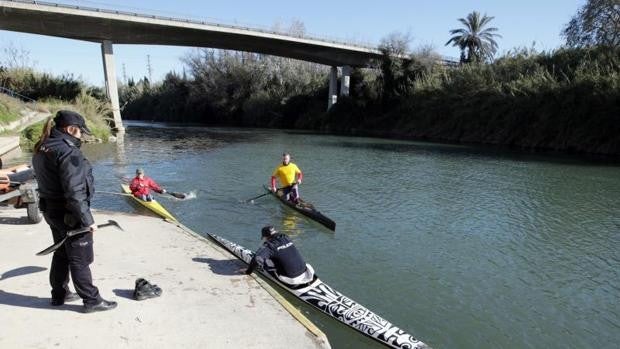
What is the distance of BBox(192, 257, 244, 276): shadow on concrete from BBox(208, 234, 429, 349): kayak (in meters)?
0.37

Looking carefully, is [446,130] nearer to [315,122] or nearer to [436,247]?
→ [315,122]

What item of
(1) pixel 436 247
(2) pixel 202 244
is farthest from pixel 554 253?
(2) pixel 202 244

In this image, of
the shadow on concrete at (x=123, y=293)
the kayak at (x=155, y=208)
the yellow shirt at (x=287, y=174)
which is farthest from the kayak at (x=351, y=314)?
the yellow shirt at (x=287, y=174)

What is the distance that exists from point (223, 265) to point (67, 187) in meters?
3.25

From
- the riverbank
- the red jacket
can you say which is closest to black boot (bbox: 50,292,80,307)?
the red jacket

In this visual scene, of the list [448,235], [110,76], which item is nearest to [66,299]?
[448,235]

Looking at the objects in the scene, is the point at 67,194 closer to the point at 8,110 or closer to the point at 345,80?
the point at 8,110

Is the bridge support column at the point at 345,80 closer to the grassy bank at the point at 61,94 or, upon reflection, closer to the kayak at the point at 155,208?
the grassy bank at the point at 61,94

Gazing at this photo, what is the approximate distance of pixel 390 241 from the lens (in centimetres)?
1156

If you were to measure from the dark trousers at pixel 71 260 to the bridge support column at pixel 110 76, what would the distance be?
4104 centimetres

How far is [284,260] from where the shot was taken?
286 inches

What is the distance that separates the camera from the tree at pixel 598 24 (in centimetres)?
3766

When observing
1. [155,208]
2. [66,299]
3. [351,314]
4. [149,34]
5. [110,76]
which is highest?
[149,34]

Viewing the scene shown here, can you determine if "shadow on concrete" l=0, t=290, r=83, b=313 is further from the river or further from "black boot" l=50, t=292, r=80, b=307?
the river
